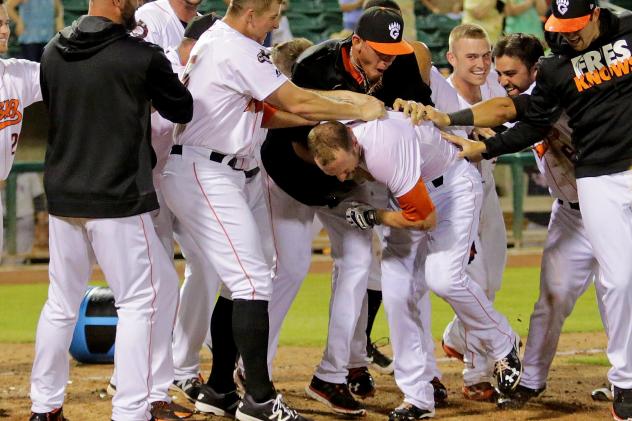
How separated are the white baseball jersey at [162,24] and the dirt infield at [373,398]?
2.05 metres

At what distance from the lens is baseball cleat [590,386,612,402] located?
18.6ft

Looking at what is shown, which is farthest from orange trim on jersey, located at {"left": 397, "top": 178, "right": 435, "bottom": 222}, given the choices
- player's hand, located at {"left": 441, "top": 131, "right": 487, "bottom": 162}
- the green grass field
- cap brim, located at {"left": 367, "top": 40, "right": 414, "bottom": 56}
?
the green grass field

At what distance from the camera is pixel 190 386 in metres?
5.66

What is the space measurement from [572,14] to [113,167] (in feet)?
7.15

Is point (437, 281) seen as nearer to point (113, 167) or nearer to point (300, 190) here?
point (300, 190)

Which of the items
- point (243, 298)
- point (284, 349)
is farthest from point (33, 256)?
point (243, 298)

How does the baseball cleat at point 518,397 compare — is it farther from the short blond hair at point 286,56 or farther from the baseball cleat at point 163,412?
the short blond hair at point 286,56

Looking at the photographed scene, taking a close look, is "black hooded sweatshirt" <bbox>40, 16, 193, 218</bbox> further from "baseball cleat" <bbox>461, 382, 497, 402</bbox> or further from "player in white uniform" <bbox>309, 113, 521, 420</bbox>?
"baseball cleat" <bbox>461, 382, 497, 402</bbox>

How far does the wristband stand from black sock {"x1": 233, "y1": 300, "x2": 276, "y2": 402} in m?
1.37

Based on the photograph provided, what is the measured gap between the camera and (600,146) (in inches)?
195

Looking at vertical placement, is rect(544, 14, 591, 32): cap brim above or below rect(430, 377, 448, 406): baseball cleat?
above

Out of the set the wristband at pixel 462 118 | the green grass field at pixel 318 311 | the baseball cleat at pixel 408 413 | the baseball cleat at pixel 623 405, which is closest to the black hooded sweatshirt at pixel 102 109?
the wristband at pixel 462 118

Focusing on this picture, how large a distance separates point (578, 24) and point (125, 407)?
2.67 m

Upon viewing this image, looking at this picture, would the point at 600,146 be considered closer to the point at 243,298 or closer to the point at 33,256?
the point at 243,298
